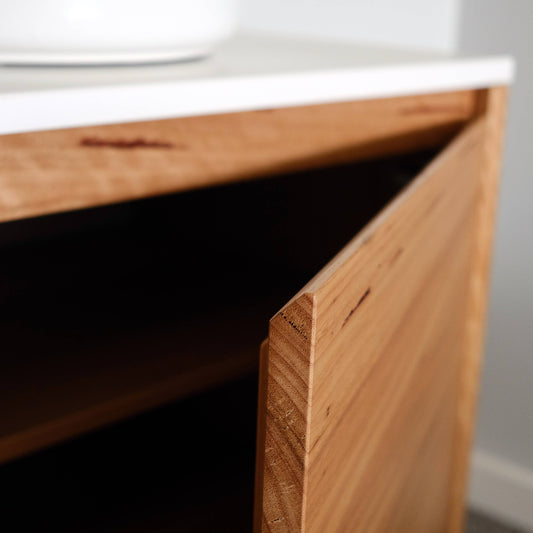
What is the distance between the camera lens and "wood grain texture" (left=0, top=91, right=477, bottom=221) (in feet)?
0.88

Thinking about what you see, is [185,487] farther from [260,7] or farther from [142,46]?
[260,7]

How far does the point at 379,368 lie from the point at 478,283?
0.31m

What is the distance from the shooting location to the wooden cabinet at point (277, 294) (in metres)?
0.23

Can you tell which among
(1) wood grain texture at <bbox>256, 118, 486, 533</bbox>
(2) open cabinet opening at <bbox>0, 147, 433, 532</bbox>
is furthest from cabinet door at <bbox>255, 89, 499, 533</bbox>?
(2) open cabinet opening at <bbox>0, 147, 433, 532</bbox>

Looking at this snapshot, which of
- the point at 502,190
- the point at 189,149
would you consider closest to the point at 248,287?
the point at 189,149

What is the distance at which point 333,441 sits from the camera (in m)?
0.24

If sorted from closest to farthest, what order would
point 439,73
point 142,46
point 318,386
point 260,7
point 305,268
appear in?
point 318,386
point 142,46
point 439,73
point 305,268
point 260,7

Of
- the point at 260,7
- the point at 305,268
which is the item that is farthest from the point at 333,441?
the point at 260,7

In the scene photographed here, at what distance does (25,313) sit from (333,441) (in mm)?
330

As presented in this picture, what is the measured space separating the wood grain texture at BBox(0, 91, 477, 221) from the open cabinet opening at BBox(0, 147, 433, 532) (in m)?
0.14

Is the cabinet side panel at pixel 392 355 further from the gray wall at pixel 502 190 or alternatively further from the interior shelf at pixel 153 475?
the gray wall at pixel 502 190

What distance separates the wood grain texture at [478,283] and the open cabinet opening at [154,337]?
76 millimetres

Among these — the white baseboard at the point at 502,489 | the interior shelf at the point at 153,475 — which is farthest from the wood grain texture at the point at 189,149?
the white baseboard at the point at 502,489

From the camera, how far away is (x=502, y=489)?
97 centimetres
